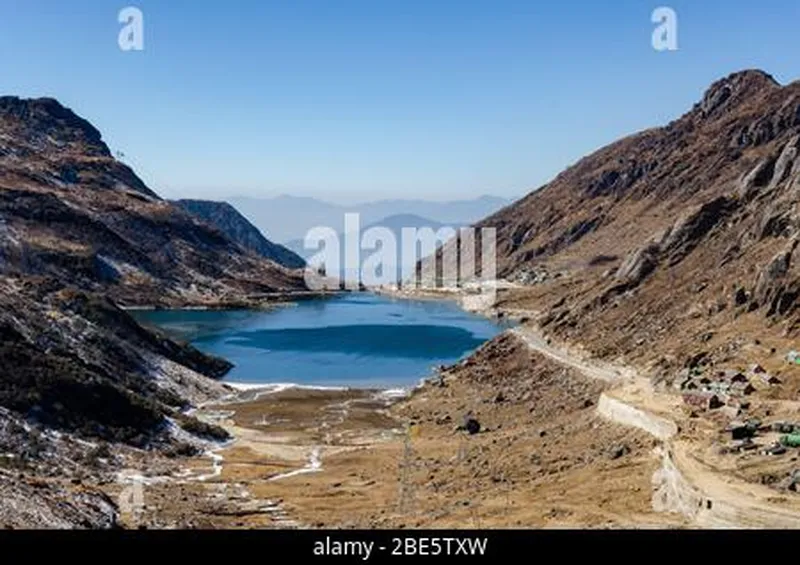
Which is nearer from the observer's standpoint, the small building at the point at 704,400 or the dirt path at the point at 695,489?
the dirt path at the point at 695,489

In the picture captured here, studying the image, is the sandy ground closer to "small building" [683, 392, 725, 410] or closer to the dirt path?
the dirt path

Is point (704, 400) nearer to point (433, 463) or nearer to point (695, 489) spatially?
point (695, 489)

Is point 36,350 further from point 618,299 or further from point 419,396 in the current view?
point 618,299

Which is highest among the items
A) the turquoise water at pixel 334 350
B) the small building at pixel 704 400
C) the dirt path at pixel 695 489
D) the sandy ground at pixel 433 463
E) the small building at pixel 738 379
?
the small building at pixel 738 379

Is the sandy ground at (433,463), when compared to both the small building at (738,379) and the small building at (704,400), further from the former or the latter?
the small building at (738,379)

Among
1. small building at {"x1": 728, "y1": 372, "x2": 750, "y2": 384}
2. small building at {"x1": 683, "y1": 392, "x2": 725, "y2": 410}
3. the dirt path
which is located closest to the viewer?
the dirt path

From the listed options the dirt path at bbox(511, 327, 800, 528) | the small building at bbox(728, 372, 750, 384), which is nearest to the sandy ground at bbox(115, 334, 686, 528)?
the dirt path at bbox(511, 327, 800, 528)

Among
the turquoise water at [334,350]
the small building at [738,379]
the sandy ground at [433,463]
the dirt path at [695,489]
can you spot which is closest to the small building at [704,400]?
the dirt path at [695,489]
